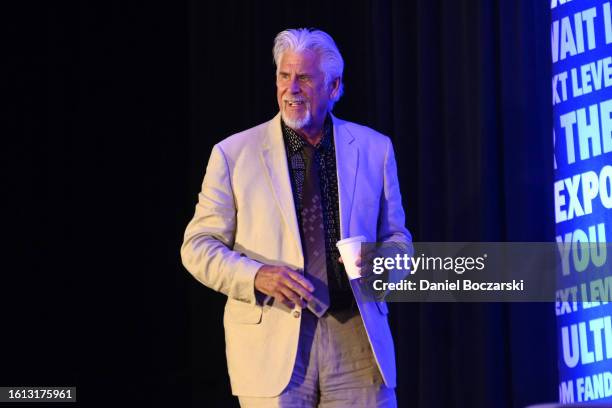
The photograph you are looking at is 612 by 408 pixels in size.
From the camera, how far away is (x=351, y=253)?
268cm

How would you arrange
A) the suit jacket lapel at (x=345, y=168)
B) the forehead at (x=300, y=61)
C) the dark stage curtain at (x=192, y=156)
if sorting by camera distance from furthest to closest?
1. the dark stage curtain at (x=192, y=156)
2. the forehead at (x=300, y=61)
3. the suit jacket lapel at (x=345, y=168)

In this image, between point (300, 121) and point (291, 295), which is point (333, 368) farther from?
point (300, 121)

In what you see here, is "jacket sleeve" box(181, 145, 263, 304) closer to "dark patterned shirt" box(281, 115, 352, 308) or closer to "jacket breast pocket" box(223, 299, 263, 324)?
"jacket breast pocket" box(223, 299, 263, 324)

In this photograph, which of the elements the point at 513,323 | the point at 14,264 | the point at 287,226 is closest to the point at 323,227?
the point at 287,226

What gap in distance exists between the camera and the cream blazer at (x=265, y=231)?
275cm

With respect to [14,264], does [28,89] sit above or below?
above

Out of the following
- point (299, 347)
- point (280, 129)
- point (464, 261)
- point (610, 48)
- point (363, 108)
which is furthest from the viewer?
point (363, 108)

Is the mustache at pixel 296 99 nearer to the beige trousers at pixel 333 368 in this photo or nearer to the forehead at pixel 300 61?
the forehead at pixel 300 61

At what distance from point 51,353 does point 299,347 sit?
2.68 metres

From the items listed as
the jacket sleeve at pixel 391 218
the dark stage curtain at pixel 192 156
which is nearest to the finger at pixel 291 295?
the jacket sleeve at pixel 391 218

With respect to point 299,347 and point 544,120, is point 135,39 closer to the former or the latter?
point 544,120

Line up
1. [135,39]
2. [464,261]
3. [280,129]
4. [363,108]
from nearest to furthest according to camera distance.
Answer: [280,129] → [464,261] → [363,108] → [135,39]

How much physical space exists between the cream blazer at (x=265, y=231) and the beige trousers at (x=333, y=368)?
0.11 ft

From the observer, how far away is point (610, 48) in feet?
12.6
